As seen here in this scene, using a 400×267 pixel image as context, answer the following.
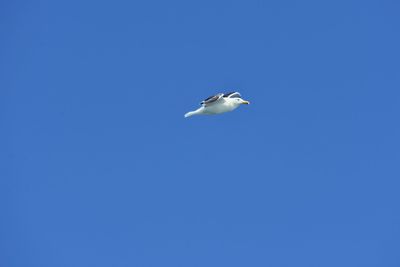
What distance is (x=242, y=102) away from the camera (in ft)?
152

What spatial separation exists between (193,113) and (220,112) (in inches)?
48.0

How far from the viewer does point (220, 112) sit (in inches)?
1779

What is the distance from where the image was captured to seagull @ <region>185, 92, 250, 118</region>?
44.0 m

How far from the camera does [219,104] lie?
44938 millimetres

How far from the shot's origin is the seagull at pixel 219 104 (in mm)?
44031

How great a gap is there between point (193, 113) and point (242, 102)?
9.08ft

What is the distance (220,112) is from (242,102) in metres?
1.69

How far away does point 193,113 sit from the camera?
4481 centimetres
